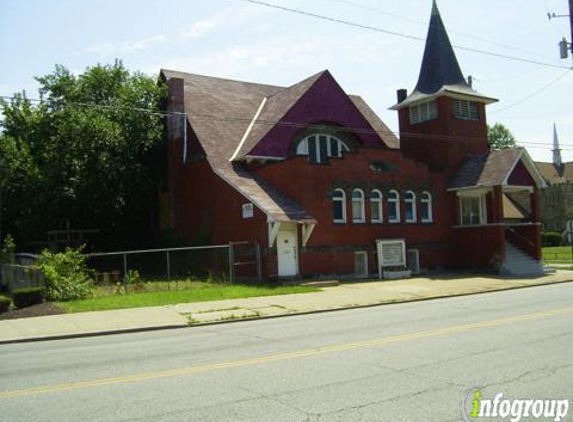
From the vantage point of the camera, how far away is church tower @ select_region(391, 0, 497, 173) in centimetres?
3366

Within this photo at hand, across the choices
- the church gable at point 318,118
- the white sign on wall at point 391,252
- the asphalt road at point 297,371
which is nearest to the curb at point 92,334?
the asphalt road at point 297,371

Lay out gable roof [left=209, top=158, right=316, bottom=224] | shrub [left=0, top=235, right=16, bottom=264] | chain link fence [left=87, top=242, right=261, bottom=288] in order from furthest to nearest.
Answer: shrub [left=0, top=235, right=16, bottom=264], gable roof [left=209, top=158, right=316, bottom=224], chain link fence [left=87, top=242, right=261, bottom=288]

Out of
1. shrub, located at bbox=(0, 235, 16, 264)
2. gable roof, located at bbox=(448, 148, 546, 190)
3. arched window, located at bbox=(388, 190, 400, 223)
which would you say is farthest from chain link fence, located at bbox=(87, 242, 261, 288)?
gable roof, located at bbox=(448, 148, 546, 190)

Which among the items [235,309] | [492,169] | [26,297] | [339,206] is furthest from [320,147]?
[26,297]

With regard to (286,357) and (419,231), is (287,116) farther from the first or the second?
(286,357)

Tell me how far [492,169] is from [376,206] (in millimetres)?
6923

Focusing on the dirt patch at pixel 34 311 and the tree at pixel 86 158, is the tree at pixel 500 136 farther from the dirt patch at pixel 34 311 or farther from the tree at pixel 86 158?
the dirt patch at pixel 34 311

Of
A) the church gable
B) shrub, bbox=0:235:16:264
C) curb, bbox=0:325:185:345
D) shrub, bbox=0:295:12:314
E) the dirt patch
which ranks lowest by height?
curb, bbox=0:325:185:345

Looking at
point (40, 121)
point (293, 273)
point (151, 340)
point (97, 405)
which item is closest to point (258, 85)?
point (40, 121)

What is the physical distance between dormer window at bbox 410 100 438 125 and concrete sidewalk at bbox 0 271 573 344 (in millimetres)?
12251

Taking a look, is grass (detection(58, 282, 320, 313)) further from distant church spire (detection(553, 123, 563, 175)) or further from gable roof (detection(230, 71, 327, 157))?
distant church spire (detection(553, 123, 563, 175))

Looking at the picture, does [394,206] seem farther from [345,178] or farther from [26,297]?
[26,297]

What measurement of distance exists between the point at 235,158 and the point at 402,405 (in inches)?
961

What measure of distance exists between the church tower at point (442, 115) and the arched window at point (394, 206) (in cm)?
442
